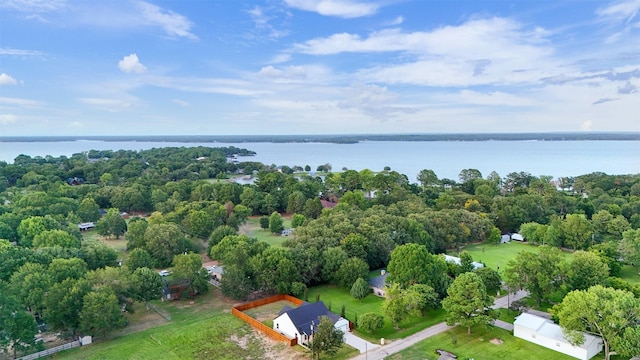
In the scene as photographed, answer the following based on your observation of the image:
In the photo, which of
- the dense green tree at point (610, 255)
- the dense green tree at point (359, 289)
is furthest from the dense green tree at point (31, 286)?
the dense green tree at point (610, 255)

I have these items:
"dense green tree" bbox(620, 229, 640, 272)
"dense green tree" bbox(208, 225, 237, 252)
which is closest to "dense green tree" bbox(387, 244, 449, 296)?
"dense green tree" bbox(208, 225, 237, 252)

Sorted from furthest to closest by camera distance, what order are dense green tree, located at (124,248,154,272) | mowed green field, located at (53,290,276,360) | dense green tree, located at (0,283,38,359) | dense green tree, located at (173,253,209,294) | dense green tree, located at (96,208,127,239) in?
1. dense green tree, located at (96,208,127,239)
2. dense green tree, located at (124,248,154,272)
3. dense green tree, located at (173,253,209,294)
4. mowed green field, located at (53,290,276,360)
5. dense green tree, located at (0,283,38,359)

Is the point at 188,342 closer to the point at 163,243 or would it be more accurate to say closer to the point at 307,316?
the point at 307,316

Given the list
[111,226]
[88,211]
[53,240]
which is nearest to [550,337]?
[53,240]

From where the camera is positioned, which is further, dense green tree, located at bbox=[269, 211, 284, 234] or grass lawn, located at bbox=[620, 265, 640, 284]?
dense green tree, located at bbox=[269, 211, 284, 234]

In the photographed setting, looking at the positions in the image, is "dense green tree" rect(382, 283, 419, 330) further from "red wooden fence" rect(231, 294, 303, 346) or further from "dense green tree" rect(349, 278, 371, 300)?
"red wooden fence" rect(231, 294, 303, 346)

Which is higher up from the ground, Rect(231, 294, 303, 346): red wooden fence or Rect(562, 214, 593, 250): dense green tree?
Rect(562, 214, 593, 250): dense green tree
